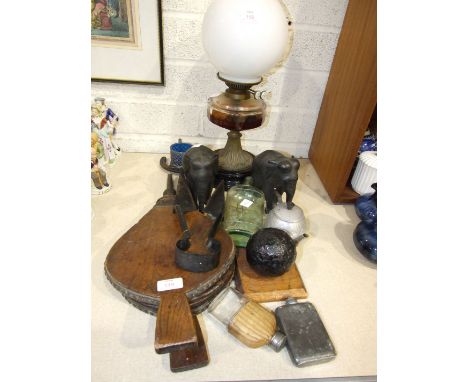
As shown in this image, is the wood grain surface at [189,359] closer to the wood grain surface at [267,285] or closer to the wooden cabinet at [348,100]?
the wood grain surface at [267,285]

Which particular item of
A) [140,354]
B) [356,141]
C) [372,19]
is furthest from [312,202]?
[140,354]

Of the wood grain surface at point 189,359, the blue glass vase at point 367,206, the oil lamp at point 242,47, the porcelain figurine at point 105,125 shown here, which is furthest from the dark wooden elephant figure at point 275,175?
the porcelain figurine at point 105,125

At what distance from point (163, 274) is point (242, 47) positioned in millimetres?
404

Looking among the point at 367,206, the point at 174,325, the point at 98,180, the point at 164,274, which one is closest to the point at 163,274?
the point at 164,274

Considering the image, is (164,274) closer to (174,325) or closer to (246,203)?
(174,325)

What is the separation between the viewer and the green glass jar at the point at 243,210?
2.21 ft

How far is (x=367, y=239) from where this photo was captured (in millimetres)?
684

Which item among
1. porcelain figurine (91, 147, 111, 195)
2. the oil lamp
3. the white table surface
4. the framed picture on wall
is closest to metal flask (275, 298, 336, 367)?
the white table surface

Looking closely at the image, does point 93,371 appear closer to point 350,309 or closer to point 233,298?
point 233,298

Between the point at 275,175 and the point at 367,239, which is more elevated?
the point at 275,175

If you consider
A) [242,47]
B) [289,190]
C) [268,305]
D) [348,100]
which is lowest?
[268,305]

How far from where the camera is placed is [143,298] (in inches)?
19.3
